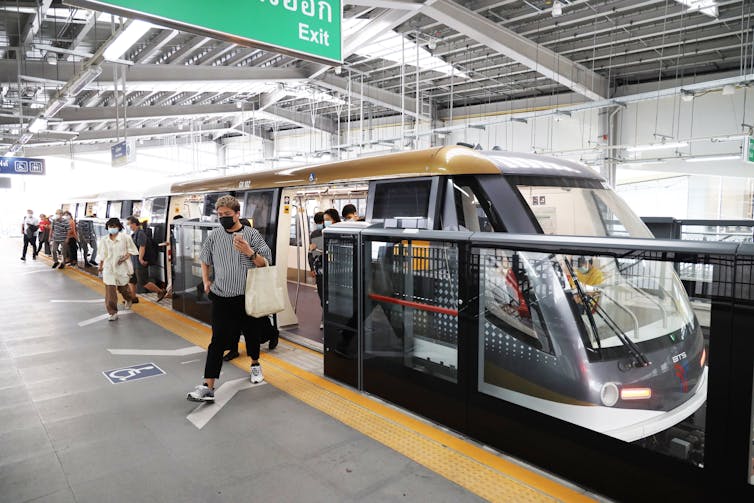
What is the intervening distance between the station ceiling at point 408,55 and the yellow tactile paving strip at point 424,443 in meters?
5.13

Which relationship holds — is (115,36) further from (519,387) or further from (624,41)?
(624,41)

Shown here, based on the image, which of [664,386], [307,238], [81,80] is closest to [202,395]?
[664,386]

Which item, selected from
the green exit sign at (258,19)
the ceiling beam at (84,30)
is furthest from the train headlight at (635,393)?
the ceiling beam at (84,30)

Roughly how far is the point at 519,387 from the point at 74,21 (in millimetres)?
10213

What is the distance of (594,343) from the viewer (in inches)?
115

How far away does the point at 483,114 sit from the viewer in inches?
691

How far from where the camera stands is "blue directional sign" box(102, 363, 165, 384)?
464 centimetres

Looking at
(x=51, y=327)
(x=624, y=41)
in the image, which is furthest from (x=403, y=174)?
(x=624, y=41)

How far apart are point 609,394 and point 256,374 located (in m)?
2.99

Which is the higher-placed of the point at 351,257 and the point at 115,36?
the point at 115,36

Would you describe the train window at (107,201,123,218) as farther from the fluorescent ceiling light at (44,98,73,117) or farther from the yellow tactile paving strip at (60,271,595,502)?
the yellow tactile paving strip at (60,271,595,502)

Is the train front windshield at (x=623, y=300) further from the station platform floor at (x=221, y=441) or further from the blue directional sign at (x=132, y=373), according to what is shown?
the blue directional sign at (x=132, y=373)

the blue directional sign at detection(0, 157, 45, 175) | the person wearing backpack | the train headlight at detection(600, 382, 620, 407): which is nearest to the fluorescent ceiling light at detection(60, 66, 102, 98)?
the person wearing backpack

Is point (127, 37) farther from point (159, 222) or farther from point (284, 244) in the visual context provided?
point (159, 222)
